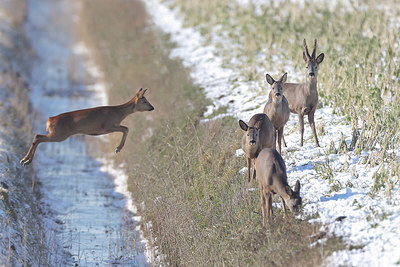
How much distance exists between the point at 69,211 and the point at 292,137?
5.20 meters

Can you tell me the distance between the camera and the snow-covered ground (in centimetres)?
743

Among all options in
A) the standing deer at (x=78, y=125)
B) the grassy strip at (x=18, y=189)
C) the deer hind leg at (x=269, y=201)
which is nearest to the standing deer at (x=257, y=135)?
the deer hind leg at (x=269, y=201)

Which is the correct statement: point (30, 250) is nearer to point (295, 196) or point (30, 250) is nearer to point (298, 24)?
point (295, 196)

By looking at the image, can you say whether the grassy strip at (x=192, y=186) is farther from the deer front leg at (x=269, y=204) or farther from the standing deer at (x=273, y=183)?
the standing deer at (x=273, y=183)

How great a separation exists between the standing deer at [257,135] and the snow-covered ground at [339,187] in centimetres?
84

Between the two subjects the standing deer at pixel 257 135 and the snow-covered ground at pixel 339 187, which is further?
the standing deer at pixel 257 135

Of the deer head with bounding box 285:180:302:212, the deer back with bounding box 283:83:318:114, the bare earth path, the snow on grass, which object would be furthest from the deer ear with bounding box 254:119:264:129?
the bare earth path

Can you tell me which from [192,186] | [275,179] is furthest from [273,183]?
[192,186]

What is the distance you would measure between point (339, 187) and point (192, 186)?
10.3 ft

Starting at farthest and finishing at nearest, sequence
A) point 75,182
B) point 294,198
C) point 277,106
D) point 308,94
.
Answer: point 75,182 → point 308,94 → point 277,106 → point 294,198

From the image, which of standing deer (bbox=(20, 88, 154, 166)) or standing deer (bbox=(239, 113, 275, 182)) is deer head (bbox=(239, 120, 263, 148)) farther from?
standing deer (bbox=(20, 88, 154, 166))

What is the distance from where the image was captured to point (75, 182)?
14.3 m

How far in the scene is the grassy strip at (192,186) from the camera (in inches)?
324

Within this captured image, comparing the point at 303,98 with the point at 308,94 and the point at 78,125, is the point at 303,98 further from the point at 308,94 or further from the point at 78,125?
the point at 78,125
